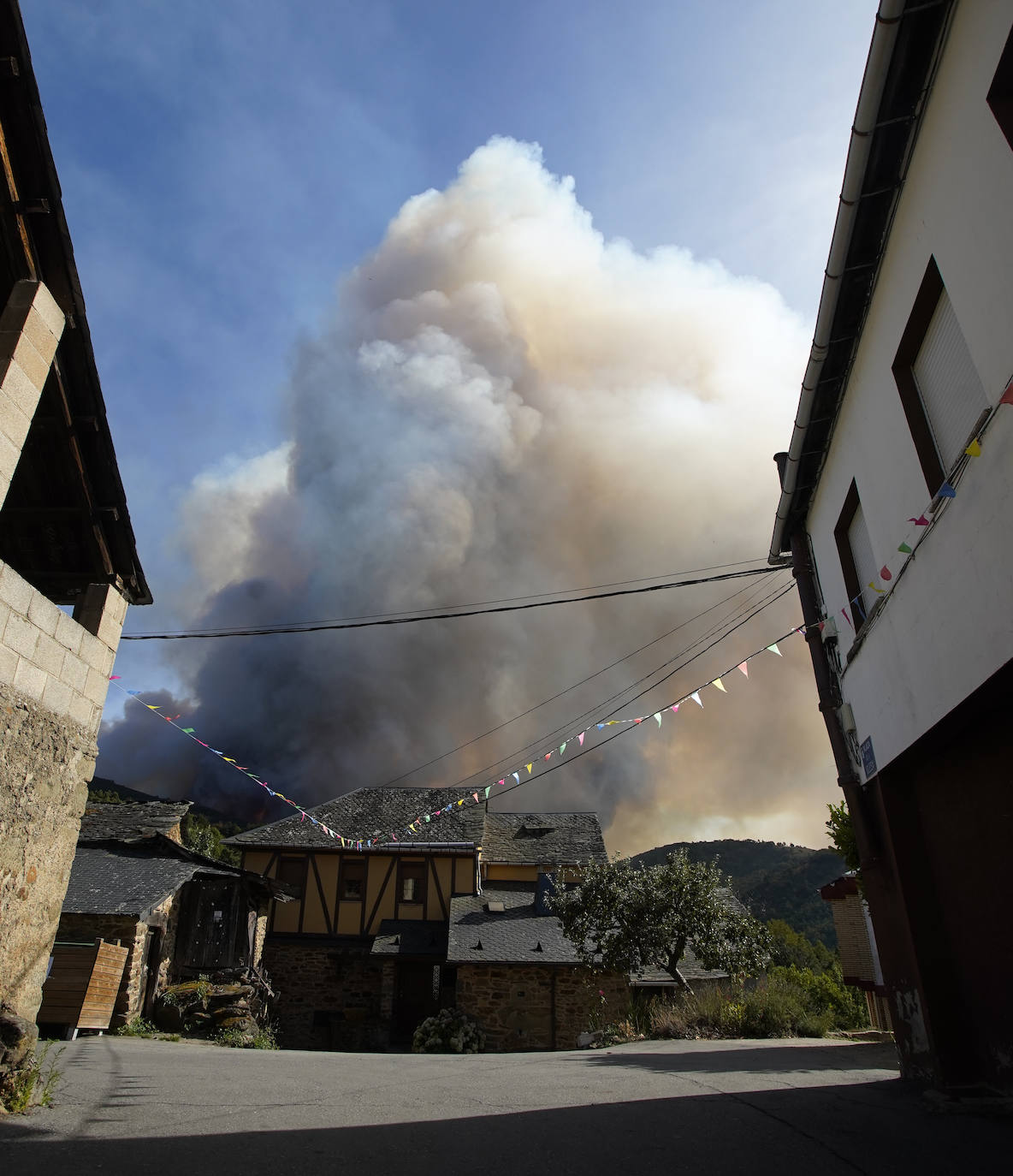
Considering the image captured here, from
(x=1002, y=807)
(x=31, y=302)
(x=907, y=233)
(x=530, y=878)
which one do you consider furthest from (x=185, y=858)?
(x=907, y=233)

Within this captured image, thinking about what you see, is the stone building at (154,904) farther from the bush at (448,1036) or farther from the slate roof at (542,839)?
the slate roof at (542,839)

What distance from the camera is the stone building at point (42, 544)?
4.59 meters

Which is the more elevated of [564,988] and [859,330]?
[859,330]

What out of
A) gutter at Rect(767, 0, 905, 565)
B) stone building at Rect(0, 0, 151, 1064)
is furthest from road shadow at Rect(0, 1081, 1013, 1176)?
gutter at Rect(767, 0, 905, 565)

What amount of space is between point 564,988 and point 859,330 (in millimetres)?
16926

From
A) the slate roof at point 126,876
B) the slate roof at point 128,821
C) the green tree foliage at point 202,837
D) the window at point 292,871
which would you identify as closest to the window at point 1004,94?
the slate roof at point 126,876

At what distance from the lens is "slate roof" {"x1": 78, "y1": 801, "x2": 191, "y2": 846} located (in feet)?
57.2

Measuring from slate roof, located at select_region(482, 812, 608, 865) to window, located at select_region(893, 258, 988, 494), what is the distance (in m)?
22.1

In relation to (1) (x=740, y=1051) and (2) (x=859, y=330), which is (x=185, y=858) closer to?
(1) (x=740, y=1051)

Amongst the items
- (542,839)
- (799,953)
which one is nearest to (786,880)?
(799,953)

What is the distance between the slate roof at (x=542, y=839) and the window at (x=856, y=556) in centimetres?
1998

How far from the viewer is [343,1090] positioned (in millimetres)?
5855


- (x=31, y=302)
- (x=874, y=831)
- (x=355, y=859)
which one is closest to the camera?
(x=31, y=302)

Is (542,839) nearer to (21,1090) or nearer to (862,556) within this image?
(862,556)
